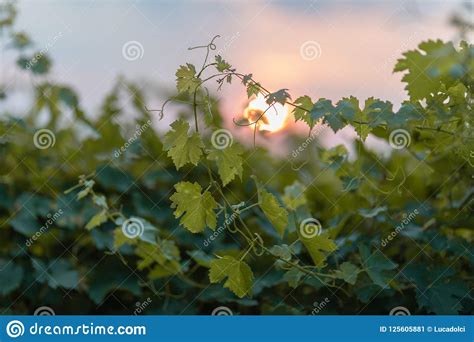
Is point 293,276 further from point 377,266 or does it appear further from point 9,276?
point 9,276

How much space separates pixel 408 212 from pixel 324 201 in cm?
41

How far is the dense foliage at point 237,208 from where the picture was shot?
155cm

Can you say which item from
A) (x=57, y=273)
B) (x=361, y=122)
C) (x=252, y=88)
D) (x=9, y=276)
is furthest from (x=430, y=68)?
(x=9, y=276)

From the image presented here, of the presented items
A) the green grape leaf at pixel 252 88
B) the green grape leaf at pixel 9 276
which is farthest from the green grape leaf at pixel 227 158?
the green grape leaf at pixel 9 276

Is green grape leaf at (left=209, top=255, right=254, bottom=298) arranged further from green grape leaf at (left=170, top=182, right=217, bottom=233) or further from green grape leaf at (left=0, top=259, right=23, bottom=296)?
green grape leaf at (left=0, top=259, right=23, bottom=296)

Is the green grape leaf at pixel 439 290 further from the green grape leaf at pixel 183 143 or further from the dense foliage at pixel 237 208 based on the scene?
the green grape leaf at pixel 183 143

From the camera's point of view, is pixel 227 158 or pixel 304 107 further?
pixel 304 107

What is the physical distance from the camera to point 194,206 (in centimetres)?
152

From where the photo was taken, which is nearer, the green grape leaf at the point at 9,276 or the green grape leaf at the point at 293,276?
the green grape leaf at the point at 293,276

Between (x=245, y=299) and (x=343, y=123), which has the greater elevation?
(x=343, y=123)

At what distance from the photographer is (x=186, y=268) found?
2078 mm

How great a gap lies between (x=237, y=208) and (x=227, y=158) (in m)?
0.14

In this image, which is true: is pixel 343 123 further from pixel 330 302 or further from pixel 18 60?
pixel 18 60

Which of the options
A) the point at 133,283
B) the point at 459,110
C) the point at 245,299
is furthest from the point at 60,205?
the point at 459,110
